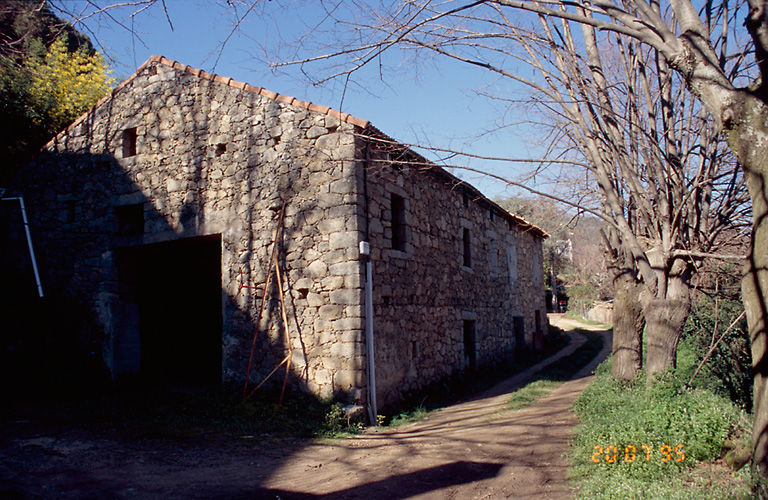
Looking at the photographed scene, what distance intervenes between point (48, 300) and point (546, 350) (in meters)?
15.2

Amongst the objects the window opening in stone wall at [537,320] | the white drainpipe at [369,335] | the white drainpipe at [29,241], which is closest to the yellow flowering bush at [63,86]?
the white drainpipe at [29,241]

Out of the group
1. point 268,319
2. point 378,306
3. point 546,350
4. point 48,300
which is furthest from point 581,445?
point 546,350

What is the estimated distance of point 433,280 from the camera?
10.6 metres

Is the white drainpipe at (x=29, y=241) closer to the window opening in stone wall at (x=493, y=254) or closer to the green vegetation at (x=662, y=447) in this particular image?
the green vegetation at (x=662, y=447)

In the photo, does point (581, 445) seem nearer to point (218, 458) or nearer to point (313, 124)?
point (218, 458)

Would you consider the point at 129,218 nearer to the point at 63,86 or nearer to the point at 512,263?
the point at 63,86

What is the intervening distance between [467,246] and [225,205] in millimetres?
6194

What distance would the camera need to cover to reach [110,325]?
31.9ft

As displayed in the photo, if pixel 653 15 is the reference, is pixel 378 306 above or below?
below

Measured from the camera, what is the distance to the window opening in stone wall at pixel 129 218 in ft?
33.1

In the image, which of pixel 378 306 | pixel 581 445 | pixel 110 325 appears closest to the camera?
pixel 581 445

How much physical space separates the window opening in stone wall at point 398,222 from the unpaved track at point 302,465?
3.35 m

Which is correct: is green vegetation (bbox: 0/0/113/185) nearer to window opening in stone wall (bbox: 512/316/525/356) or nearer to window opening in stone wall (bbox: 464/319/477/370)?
window opening in stone wall (bbox: 464/319/477/370)

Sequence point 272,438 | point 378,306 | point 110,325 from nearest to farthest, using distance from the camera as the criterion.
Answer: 1. point 272,438
2. point 378,306
3. point 110,325
